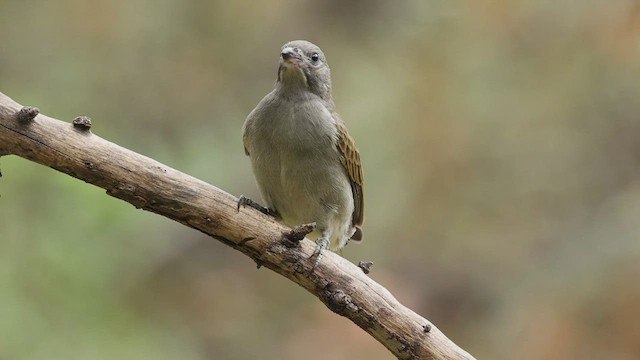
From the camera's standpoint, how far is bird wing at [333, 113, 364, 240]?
5223 mm

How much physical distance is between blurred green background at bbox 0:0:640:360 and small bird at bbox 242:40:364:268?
5.44 feet

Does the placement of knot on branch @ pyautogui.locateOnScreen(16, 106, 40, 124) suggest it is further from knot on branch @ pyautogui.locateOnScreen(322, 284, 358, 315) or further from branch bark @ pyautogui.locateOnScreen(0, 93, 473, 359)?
knot on branch @ pyautogui.locateOnScreen(322, 284, 358, 315)

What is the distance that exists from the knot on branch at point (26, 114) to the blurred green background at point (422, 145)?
2.73 m

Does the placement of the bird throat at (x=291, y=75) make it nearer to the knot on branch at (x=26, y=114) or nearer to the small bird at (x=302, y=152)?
the small bird at (x=302, y=152)

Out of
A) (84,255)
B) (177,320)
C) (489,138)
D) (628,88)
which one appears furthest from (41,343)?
(628,88)

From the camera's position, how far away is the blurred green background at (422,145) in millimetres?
7203

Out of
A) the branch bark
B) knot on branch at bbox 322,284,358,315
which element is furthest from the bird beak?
knot on branch at bbox 322,284,358,315

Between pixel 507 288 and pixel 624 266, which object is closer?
pixel 624 266

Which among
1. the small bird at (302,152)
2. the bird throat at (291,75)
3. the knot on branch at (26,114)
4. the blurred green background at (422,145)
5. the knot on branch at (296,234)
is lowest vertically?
the knot on branch at (26,114)

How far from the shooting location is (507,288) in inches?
306

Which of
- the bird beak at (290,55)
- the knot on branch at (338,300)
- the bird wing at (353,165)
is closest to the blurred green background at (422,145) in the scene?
the bird wing at (353,165)

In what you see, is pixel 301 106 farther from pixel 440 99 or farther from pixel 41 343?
pixel 440 99

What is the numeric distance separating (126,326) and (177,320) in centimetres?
128

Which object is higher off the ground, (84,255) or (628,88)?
(628,88)
